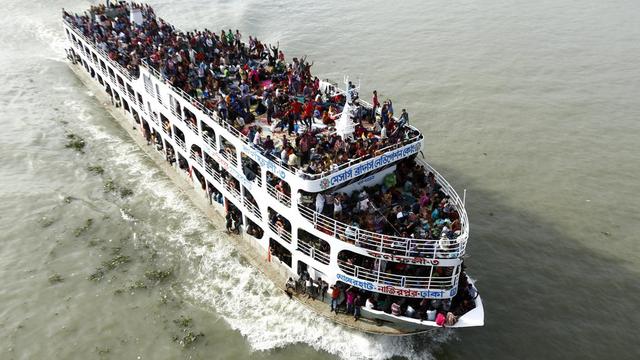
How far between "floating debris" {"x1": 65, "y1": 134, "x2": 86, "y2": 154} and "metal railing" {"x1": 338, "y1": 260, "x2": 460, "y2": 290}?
72.7 ft


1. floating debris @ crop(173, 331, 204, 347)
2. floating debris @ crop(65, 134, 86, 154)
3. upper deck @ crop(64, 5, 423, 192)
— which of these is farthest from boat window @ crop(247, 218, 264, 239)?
floating debris @ crop(65, 134, 86, 154)

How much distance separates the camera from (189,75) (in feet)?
79.5

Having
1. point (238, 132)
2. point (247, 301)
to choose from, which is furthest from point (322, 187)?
point (247, 301)

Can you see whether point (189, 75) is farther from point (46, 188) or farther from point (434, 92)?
point (434, 92)

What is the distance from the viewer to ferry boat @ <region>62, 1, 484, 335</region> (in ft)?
52.9

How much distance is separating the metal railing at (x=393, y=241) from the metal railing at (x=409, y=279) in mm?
757

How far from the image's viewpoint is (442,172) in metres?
27.7

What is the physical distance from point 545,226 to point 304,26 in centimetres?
3113

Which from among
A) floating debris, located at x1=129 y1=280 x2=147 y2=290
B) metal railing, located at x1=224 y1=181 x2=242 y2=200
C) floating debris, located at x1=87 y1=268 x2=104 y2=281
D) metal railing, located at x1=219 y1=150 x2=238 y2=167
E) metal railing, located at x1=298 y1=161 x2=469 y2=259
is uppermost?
metal railing, located at x1=219 y1=150 x2=238 y2=167

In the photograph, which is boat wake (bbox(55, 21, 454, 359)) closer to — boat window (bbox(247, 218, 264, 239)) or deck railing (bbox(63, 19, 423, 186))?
boat window (bbox(247, 218, 264, 239))

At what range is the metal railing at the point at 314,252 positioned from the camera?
17.2 m

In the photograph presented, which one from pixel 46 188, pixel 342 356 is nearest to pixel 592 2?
pixel 342 356

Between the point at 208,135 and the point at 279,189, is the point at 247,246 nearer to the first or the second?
the point at 279,189

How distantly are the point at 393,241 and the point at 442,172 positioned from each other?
13.2 m
